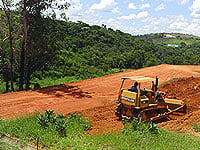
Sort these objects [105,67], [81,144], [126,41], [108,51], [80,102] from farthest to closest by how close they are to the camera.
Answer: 1. [126,41]
2. [108,51]
3. [105,67]
4. [80,102]
5. [81,144]

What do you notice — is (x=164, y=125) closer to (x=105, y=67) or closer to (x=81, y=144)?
(x=81, y=144)

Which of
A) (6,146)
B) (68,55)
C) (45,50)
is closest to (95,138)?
(6,146)

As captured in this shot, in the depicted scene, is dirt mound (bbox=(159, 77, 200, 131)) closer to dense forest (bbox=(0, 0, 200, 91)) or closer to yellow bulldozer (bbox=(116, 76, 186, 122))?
yellow bulldozer (bbox=(116, 76, 186, 122))

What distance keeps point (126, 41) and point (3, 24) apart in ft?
135

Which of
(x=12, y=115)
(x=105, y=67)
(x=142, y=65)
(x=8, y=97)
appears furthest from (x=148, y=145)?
(x=142, y=65)

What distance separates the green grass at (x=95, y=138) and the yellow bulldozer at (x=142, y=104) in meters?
1.22

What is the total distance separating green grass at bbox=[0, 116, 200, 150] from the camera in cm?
651

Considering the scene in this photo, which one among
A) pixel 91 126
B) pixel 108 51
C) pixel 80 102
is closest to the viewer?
pixel 91 126

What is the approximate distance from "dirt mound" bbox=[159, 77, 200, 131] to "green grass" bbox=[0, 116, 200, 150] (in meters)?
1.73

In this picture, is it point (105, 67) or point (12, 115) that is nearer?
point (12, 115)

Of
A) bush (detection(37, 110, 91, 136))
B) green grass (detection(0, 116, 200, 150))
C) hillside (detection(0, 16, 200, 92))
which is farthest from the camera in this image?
hillside (detection(0, 16, 200, 92))

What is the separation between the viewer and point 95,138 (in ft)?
23.0

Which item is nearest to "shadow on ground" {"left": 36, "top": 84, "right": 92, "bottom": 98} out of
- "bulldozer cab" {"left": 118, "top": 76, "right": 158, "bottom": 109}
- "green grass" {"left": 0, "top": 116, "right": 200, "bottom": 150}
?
"bulldozer cab" {"left": 118, "top": 76, "right": 158, "bottom": 109}

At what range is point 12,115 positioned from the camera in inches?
375
